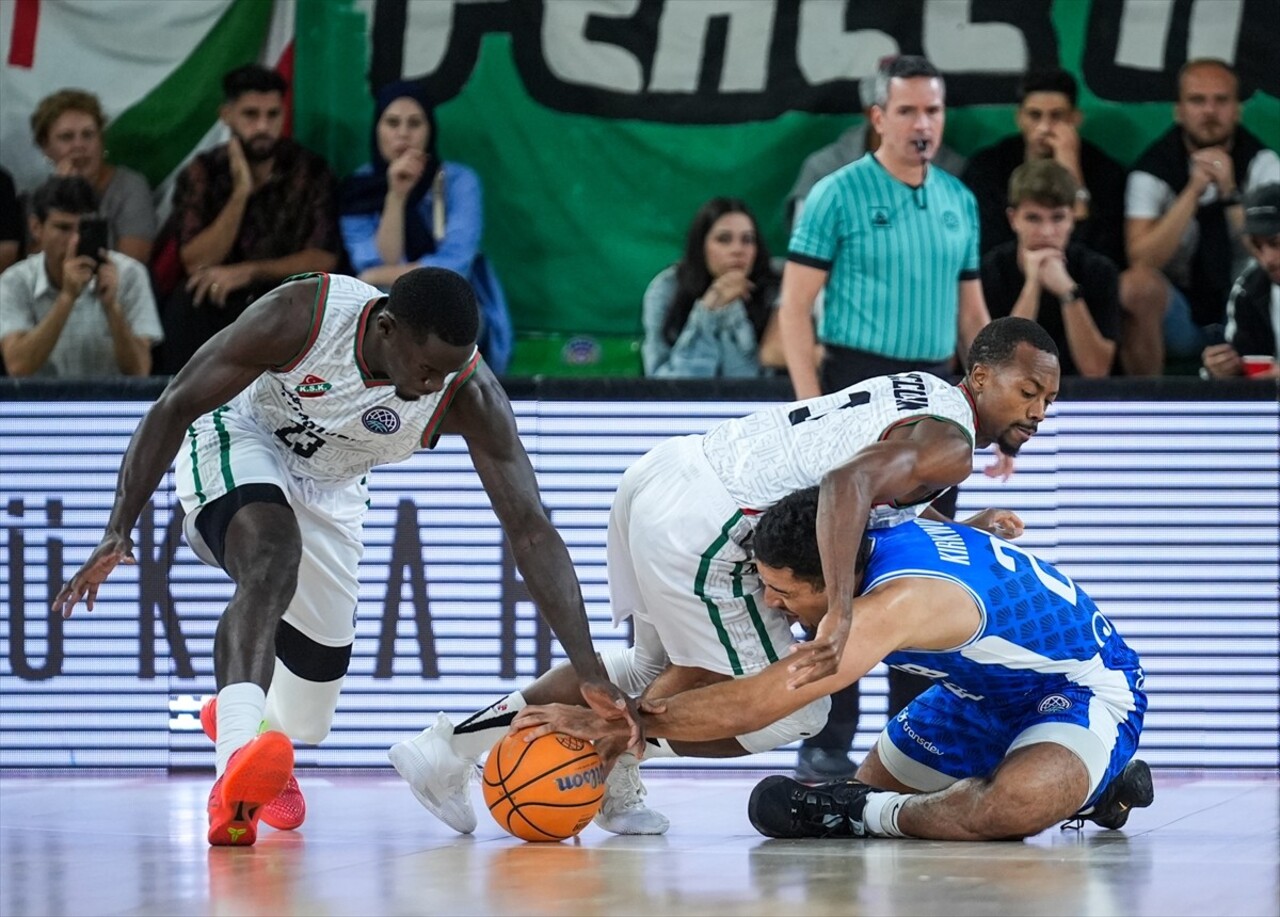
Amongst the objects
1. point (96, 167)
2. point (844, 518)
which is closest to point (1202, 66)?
→ point (844, 518)

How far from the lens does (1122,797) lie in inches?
201

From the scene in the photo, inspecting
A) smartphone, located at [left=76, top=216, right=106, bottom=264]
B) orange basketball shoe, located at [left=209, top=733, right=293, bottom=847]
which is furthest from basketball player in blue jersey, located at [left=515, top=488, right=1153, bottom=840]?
smartphone, located at [left=76, top=216, right=106, bottom=264]

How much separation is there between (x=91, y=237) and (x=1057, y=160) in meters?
4.27

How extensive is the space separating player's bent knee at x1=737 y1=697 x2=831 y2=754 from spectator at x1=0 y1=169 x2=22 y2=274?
500 cm

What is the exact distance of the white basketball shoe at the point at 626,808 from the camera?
5191mm

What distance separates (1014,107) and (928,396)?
4.25m

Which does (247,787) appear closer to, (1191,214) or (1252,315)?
(1252,315)

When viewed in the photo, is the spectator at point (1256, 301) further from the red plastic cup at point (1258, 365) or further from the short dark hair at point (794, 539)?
the short dark hair at point (794, 539)

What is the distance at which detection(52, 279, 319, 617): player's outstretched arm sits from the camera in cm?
487

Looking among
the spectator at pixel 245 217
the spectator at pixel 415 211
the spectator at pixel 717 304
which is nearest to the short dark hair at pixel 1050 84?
the spectator at pixel 717 304

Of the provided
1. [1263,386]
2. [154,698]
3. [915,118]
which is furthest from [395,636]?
[1263,386]

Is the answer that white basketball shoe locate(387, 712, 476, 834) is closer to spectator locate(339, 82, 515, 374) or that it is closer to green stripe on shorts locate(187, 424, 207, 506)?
green stripe on shorts locate(187, 424, 207, 506)

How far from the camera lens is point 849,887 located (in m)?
4.08

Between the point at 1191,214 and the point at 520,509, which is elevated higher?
the point at 1191,214
